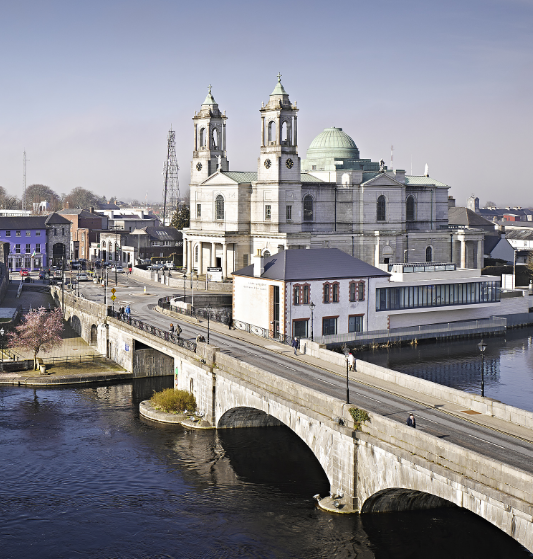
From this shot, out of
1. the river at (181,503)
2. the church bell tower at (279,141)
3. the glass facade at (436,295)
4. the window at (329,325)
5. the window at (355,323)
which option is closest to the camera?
the river at (181,503)

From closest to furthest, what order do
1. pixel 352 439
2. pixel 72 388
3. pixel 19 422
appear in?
pixel 352 439
pixel 19 422
pixel 72 388

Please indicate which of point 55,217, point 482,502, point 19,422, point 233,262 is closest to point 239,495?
point 482,502

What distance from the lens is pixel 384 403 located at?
138ft

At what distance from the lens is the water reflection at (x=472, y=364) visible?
2569 inches

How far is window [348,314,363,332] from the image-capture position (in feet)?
263

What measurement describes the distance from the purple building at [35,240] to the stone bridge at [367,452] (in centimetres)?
9052

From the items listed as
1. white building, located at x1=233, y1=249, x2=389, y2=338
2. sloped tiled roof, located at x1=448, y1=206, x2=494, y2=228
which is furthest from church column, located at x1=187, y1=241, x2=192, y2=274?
sloped tiled roof, located at x1=448, y1=206, x2=494, y2=228

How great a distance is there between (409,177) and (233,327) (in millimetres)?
68105

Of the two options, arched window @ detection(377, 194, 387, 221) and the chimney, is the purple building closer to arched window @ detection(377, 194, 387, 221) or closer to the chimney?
arched window @ detection(377, 194, 387, 221)

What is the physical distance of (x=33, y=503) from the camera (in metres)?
41.4

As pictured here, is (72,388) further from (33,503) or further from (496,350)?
(496,350)

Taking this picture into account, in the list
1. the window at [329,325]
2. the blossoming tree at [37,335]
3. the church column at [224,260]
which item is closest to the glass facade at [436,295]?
the window at [329,325]

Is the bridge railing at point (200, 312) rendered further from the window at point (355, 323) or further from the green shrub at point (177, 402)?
the green shrub at point (177, 402)

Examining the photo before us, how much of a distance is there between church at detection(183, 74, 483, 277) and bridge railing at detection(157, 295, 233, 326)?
17.2m
